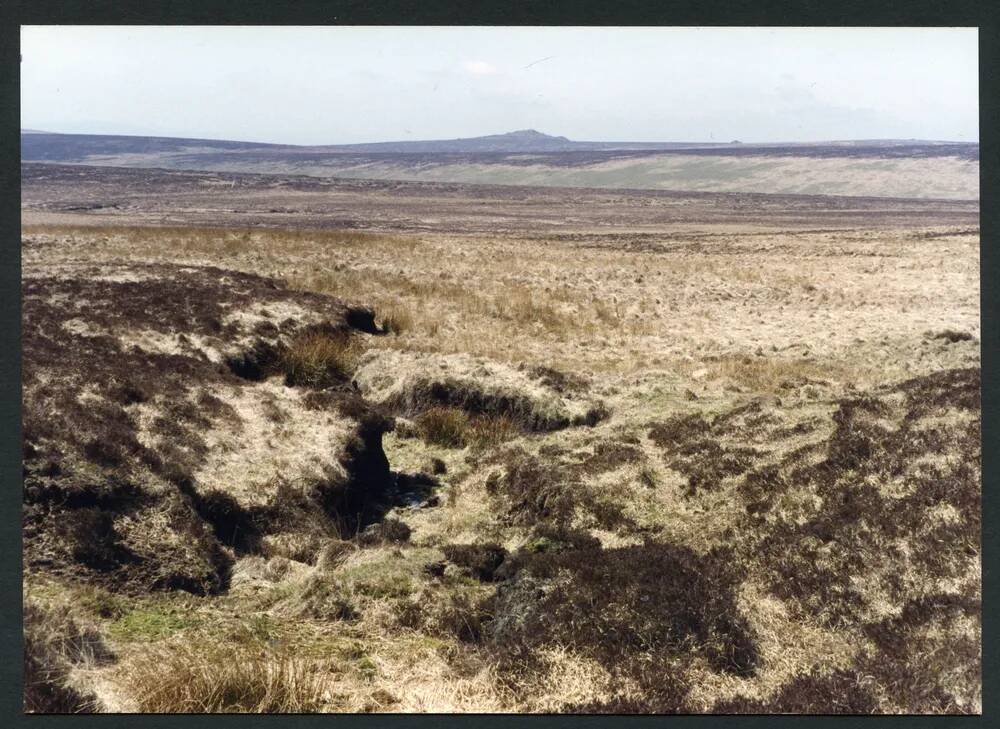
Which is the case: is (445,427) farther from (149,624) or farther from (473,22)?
(473,22)

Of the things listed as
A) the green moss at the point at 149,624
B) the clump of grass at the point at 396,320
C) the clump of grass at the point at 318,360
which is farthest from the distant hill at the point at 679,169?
the green moss at the point at 149,624

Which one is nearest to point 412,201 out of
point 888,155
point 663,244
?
point 663,244

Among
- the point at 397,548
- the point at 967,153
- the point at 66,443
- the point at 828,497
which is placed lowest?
the point at 397,548

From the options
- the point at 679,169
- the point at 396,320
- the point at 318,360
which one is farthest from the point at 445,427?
the point at 679,169

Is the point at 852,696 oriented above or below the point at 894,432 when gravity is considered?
below

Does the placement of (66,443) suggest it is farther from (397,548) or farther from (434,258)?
(434,258)

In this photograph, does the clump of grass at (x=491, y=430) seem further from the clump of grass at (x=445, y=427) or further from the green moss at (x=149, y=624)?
the green moss at (x=149, y=624)

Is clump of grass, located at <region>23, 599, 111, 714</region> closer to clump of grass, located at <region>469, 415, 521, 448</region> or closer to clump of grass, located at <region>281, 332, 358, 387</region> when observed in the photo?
clump of grass, located at <region>469, 415, 521, 448</region>
